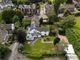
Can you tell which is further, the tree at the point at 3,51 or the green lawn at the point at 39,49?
the green lawn at the point at 39,49

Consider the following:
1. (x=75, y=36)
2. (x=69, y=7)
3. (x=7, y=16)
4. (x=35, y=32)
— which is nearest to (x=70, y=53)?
(x=75, y=36)

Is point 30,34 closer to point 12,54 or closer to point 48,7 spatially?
point 12,54

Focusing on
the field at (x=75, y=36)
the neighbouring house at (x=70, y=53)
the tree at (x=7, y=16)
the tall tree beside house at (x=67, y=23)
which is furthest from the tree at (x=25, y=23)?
the neighbouring house at (x=70, y=53)

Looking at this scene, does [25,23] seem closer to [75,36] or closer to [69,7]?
[75,36]

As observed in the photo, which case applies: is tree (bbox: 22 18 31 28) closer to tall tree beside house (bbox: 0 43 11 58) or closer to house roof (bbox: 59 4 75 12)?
tall tree beside house (bbox: 0 43 11 58)

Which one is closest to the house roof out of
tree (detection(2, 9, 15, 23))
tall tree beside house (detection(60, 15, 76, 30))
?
tall tree beside house (detection(60, 15, 76, 30))

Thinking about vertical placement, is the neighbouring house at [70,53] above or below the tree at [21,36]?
below

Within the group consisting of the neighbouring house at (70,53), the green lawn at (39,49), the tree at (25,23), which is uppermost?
the tree at (25,23)

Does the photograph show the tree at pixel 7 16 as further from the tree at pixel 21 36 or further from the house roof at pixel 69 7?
the house roof at pixel 69 7

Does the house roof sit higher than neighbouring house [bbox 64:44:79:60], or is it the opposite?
neighbouring house [bbox 64:44:79:60]

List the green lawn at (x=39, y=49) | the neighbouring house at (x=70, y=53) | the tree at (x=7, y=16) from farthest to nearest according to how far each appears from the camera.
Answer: the tree at (x=7, y=16) < the green lawn at (x=39, y=49) < the neighbouring house at (x=70, y=53)

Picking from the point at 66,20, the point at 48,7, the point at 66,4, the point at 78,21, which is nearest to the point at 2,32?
the point at 66,20
